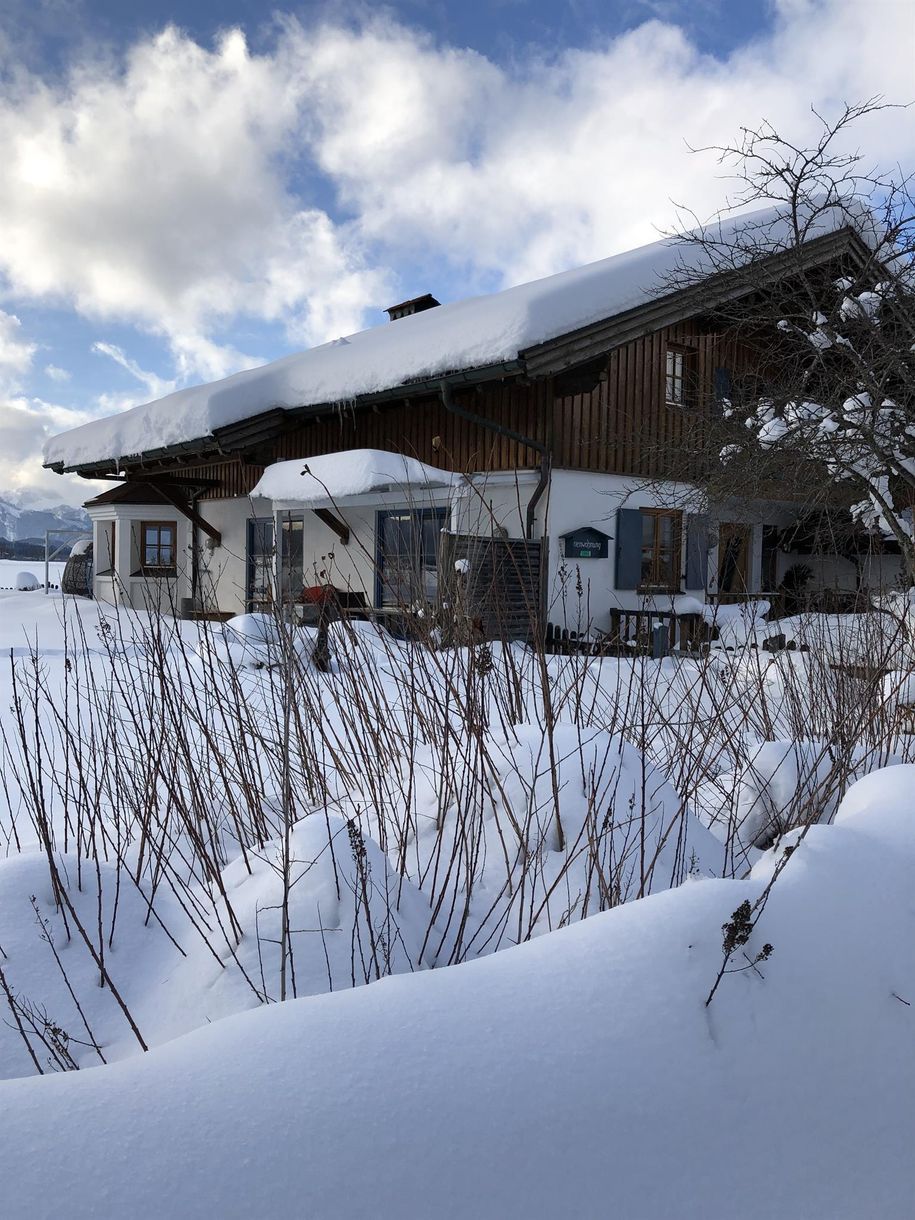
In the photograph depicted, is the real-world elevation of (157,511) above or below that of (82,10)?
below

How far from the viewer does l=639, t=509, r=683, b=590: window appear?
12.8 meters

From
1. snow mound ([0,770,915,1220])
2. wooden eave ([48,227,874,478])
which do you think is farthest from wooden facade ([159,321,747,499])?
snow mound ([0,770,915,1220])

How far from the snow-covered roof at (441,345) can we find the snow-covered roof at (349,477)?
109 centimetres

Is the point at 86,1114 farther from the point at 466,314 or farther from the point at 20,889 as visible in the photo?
the point at 466,314

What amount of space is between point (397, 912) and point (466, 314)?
10.9m

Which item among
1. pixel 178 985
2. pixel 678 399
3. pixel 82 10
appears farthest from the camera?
pixel 678 399

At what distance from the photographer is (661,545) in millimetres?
13141

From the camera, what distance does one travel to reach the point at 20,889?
2.51m

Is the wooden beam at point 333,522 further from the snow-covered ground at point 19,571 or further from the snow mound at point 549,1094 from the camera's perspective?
the snow-covered ground at point 19,571

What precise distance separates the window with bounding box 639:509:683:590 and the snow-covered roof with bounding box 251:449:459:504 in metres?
3.28

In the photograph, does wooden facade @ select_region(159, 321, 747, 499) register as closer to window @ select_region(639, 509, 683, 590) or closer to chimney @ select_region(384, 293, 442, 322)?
window @ select_region(639, 509, 683, 590)

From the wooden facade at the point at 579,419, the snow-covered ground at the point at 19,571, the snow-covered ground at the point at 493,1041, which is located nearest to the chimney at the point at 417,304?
the wooden facade at the point at 579,419

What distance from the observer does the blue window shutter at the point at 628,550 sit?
474 inches

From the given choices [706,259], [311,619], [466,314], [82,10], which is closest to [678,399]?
[706,259]
